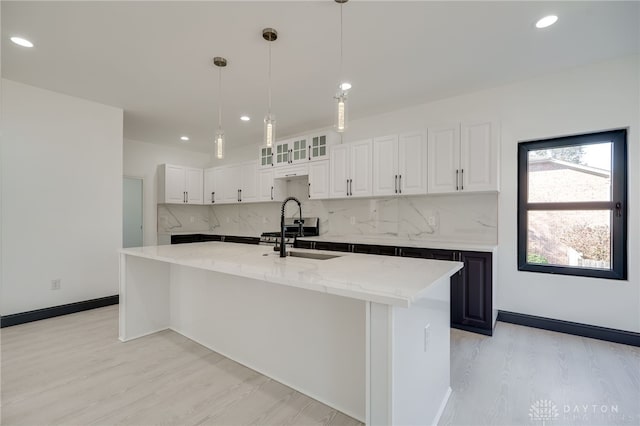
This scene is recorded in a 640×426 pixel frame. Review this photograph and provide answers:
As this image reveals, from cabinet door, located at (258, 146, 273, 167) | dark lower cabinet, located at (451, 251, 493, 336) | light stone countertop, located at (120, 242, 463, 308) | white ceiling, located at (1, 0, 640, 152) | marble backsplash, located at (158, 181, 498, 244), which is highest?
white ceiling, located at (1, 0, 640, 152)

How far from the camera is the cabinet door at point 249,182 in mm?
5289

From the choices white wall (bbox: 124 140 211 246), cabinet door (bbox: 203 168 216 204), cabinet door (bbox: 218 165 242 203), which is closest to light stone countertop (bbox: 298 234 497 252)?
cabinet door (bbox: 218 165 242 203)

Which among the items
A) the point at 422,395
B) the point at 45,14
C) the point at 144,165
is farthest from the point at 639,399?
the point at 144,165

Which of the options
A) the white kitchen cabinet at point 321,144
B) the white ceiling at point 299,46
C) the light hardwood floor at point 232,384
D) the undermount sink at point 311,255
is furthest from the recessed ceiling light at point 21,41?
the white kitchen cabinet at point 321,144

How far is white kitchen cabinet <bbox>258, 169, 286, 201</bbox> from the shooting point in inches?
196

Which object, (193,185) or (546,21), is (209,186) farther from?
(546,21)

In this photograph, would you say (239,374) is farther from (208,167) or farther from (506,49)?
(208,167)

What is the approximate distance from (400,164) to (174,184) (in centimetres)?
443

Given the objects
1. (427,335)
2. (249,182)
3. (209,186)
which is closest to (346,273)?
(427,335)

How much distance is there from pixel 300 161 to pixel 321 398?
3406 millimetres

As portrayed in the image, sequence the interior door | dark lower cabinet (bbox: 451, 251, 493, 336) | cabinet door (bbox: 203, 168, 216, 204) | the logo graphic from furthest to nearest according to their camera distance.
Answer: cabinet door (bbox: 203, 168, 216, 204), the interior door, dark lower cabinet (bbox: 451, 251, 493, 336), the logo graphic

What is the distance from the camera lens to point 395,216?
3.95 m

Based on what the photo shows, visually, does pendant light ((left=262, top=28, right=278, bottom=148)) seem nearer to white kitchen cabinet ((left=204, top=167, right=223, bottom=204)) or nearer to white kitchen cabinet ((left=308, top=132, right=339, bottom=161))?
white kitchen cabinet ((left=308, top=132, right=339, bottom=161))

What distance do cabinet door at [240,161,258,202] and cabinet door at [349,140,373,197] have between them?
81.8 inches
